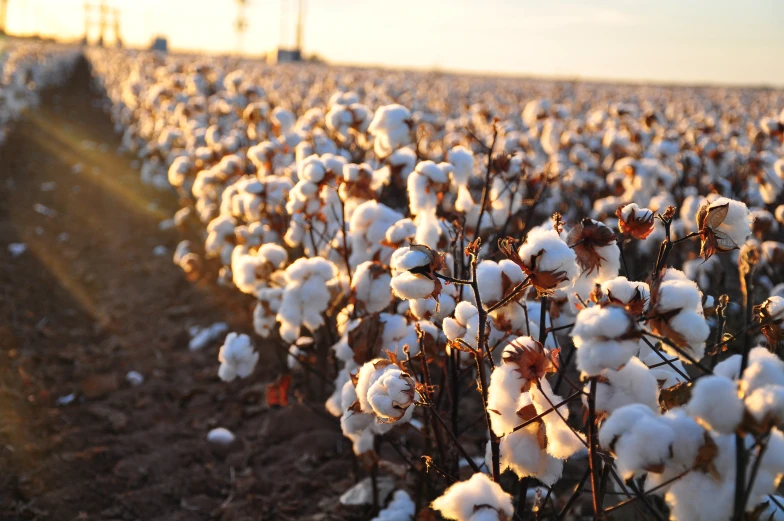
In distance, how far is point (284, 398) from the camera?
273cm

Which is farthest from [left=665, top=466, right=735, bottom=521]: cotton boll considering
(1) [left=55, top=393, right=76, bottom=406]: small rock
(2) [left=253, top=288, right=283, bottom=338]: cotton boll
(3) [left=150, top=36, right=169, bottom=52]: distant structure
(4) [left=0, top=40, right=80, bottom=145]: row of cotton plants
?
(3) [left=150, top=36, right=169, bottom=52]: distant structure

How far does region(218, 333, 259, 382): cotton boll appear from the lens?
2637 millimetres

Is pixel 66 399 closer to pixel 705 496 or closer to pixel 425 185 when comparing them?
pixel 425 185

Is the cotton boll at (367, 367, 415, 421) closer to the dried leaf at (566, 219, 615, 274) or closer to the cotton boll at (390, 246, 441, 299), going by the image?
the cotton boll at (390, 246, 441, 299)

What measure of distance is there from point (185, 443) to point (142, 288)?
8.56 feet

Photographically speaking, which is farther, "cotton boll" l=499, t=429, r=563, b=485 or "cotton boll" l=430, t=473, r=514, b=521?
"cotton boll" l=499, t=429, r=563, b=485

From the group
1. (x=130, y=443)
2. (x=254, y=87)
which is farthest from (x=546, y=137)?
(x=130, y=443)

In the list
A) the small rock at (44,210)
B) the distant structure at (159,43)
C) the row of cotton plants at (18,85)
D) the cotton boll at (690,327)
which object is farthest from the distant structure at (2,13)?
the cotton boll at (690,327)

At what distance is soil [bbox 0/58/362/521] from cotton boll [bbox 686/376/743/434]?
2.03 meters

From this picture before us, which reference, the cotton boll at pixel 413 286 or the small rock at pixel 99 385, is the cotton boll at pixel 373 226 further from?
the small rock at pixel 99 385

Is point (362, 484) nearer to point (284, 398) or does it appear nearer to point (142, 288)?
point (284, 398)

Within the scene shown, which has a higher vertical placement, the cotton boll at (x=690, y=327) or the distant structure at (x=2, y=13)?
the distant structure at (x=2, y=13)

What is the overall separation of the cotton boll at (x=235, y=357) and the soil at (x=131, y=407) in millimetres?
522

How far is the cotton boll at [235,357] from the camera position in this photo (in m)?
2.64
